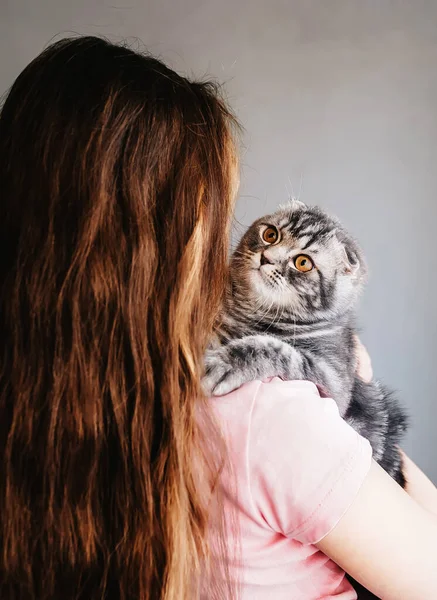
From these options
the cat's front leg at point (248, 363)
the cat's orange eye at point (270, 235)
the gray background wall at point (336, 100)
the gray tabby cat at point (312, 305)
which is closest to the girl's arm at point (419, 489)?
the gray tabby cat at point (312, 305)

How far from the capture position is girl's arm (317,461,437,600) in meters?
0.64

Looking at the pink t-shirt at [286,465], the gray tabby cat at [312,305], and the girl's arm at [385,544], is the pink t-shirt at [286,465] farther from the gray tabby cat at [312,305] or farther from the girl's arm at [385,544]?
the gray tabby cat at [312,305]

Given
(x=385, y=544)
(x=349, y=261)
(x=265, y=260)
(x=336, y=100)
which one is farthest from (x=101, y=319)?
(x=336, y=100)

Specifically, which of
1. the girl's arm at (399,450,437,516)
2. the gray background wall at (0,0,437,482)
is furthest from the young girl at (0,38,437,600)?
the gray background wall at (0,0,437,482)

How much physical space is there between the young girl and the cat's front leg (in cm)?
10

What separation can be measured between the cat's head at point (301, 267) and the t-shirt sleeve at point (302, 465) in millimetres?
496

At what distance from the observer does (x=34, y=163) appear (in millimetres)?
598

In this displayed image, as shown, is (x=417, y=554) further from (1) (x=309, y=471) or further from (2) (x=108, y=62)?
(2) (x=108, y=62)

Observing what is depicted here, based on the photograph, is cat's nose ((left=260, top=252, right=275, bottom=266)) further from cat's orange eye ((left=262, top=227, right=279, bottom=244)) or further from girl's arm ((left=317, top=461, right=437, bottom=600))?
girl's arm ((left=317, top=461, right=437, bottom=600))

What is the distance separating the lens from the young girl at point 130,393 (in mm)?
595

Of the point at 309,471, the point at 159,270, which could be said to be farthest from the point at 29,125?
the point at 309,471

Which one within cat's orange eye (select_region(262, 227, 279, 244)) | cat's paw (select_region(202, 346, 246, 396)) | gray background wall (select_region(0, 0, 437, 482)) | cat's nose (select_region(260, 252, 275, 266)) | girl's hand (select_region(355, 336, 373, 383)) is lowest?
cat's paw (select_region(202, 346, 246, 396))

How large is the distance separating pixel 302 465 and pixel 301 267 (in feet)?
1.91

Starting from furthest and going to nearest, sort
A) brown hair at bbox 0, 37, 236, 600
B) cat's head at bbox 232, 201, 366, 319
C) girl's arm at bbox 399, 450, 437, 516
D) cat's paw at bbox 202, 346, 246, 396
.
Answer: cat's head at bbox 232, 201, 366, 319 → girl's arm at bbox 399, 450, 437, 516 → cat's paw at bbox 202, 346, 246, 396 → brown hair at bbox 0, 37, 236, 600
